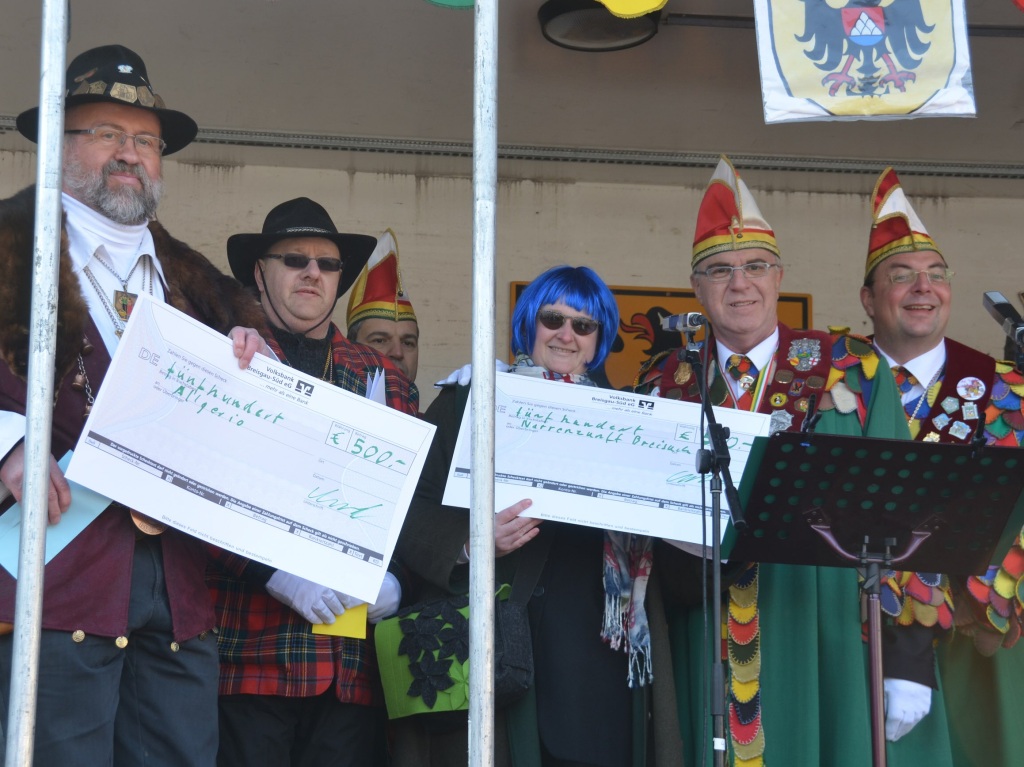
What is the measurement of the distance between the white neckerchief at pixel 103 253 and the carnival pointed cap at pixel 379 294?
2179 millimetres

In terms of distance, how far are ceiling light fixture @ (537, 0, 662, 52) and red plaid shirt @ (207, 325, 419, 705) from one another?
224 centimetres

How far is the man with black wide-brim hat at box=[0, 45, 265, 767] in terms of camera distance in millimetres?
3275

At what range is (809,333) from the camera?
A: 4.51 metres

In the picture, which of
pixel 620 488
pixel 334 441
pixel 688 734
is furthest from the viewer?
pixel 688 734

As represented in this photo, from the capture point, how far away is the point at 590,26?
574cm

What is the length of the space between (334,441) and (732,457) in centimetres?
108

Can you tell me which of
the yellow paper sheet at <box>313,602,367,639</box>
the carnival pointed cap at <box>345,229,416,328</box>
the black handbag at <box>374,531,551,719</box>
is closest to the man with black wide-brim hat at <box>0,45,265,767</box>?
the yellow paper sheet at <box>313,602,367,639</box>

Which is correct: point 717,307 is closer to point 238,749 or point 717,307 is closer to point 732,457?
point 732,457

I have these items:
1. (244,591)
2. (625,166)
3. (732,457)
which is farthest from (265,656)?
(625,166)

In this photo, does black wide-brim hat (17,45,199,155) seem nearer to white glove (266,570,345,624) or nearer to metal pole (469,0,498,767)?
metal pole (469,0,498,767)

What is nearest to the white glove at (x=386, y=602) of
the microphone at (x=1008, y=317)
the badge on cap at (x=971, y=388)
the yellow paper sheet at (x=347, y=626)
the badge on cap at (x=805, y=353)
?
the yellow paper sheet at (x=347, y=626)

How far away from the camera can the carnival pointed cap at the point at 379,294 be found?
5.88m

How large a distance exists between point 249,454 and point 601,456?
973 millimetres

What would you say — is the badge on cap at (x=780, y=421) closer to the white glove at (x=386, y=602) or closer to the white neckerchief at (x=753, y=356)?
the white neckerchief at (x=753, y=356)
